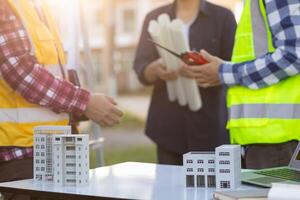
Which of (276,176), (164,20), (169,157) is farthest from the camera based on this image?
(169,157)

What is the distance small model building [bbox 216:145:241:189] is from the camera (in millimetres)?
1748

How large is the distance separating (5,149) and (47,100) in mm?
229

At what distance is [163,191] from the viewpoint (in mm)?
1733

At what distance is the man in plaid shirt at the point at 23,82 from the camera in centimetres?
227

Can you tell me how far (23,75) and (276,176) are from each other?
3.10 ft

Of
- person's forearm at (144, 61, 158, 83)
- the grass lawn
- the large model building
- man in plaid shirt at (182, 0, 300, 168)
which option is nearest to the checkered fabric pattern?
the large model building

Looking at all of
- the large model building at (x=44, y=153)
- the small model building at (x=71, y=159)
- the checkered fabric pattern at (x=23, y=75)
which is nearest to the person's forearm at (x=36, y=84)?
the checkered fabric pattern at (x=23, y=75)

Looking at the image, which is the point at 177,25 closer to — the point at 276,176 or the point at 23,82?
the point at 23,82

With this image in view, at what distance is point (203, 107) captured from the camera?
3.31 meters

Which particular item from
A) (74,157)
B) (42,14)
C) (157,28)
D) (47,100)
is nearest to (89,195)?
(74,157)

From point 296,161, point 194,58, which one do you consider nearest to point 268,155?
point 296,161

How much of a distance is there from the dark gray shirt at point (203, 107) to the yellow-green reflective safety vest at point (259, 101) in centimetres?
96

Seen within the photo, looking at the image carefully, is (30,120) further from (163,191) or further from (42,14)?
(163,191)

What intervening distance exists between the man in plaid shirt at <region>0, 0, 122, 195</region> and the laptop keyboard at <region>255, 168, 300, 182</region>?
76 cm
